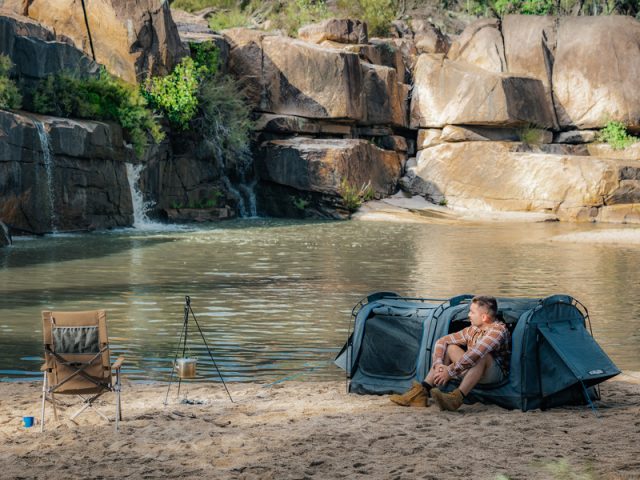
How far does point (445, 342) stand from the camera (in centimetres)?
796

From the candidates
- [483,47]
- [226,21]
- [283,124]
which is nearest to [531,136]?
[483,47]

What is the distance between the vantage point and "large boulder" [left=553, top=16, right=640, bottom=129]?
36.3 metres

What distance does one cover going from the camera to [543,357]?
782cm

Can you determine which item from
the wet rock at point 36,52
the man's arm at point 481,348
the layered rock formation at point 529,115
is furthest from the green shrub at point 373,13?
the man's arm at point 481,348

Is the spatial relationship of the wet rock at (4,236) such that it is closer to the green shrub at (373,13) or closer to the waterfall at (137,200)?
the waterfall at (137,200)

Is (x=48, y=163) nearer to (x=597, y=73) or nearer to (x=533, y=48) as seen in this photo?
(x=533, y=48)

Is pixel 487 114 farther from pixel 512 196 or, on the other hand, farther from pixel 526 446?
pixel 526 446

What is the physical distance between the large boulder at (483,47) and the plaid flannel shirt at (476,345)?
30489 millimetres

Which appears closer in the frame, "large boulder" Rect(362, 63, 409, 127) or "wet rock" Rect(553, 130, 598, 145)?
"large boulder" Rect(362, 63, 409, 127)

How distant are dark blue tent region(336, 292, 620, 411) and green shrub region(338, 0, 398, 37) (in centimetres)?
3362

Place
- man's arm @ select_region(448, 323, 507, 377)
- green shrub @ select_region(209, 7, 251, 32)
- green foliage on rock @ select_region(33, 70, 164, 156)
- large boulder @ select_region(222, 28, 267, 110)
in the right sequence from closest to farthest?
man's arm @ select_region(448, 323, 507, 377) < green foliage on rock @ select_region(33, 70, 164, 156) < large boulder @ select_region(222, 28, 267, 110) < green shrub @ select_region(209, 7, 251, 32)

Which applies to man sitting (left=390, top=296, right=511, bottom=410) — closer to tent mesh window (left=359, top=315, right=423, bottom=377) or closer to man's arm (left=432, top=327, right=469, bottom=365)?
man's arm (left=432, top=327, right=469, bottom=365)

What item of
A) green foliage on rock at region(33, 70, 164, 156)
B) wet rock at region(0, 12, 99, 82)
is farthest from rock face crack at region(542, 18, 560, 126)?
wet rock at region(0, 12, 99, 82)

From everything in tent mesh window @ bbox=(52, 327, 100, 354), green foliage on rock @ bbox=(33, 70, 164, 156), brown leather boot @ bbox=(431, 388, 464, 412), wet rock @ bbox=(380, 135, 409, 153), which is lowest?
brown leather boot @ bbox=(431, 388, 464, 412)
